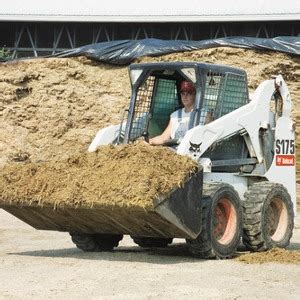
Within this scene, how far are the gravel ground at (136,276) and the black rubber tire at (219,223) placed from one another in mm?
192

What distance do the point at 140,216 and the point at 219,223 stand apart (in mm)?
1444

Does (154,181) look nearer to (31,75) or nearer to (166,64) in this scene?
(166,64)

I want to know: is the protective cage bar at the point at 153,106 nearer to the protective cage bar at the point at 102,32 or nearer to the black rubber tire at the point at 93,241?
the black rubber tire at the point at 93,241

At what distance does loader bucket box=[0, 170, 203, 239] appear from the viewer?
36.4 ft

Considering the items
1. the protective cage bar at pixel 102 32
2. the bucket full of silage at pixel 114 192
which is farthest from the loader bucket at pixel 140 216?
the protective cage bar at pixel 102 32

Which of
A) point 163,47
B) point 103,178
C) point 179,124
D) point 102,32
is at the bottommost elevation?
point 103,178

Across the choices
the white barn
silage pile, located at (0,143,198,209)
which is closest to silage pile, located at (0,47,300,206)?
the white barn

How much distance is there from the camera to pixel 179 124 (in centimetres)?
1283

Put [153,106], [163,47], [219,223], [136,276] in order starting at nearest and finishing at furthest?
[136,276] < [219,223] < [153,106] < [163,47]

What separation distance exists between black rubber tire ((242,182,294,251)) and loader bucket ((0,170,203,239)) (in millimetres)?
1334

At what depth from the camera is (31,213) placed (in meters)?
12.2

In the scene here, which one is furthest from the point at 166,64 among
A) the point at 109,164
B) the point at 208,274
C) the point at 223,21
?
the point at 223,21

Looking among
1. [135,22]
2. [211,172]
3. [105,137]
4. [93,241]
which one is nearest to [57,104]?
[135,22]
